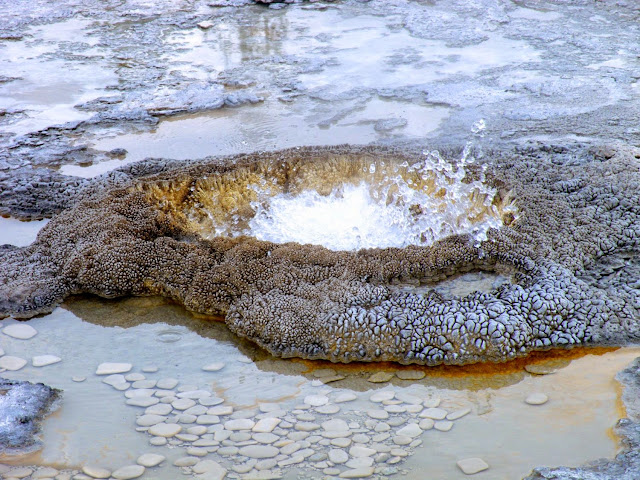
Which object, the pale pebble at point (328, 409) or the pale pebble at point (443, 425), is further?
the pale pebble at point (328, 409)

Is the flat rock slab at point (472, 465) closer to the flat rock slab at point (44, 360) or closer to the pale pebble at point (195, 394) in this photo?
the pale pebble at point (195, 394)

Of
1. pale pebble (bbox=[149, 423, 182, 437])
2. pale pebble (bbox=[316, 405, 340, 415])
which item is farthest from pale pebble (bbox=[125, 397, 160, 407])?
pale pebble (bbox=[316, 405, 340, 415])

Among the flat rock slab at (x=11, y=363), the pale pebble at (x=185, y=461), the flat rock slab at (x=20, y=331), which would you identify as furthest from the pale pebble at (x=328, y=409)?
the flat rock slab at (x=20, y=331)

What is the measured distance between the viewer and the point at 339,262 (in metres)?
2.83

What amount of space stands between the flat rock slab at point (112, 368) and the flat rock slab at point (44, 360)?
203mm

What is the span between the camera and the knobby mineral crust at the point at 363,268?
8.00 ft

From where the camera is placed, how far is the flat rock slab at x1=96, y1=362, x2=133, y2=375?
239 cm

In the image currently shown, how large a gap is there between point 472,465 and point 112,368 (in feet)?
4.67

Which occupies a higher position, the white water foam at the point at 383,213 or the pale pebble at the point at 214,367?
the white water foam at the point at 383,213

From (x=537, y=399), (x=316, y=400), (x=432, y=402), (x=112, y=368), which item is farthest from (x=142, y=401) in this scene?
(x=537, y=399)

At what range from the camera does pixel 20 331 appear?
2.67 meters

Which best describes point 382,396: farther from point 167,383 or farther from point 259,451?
point 167,383

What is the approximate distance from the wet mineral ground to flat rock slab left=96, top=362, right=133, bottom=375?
0.05ft

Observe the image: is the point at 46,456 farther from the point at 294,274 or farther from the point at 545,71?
the point at 545,71
